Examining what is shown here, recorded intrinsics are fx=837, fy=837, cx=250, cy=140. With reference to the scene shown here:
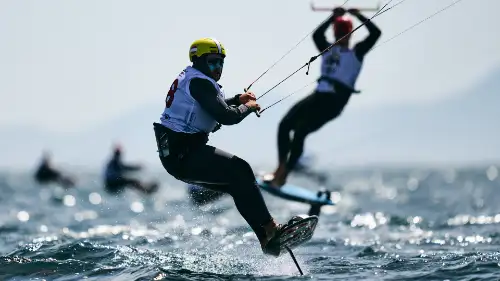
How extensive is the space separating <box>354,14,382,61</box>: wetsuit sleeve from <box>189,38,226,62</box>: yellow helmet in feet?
13.4

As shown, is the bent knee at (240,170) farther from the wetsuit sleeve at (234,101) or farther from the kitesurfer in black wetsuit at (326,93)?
the kitesurfer in black wetsuit at (326,93)

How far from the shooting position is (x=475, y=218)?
19984 millimetres

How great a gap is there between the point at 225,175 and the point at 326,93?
16.3 ft

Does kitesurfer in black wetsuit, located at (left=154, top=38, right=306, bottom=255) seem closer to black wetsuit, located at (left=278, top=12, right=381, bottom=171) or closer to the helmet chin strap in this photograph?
the helmet chin strap

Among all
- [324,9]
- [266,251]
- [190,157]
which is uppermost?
[324,9]

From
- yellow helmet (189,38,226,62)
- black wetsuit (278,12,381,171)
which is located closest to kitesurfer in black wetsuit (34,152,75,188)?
black wetsuit (278,12,381,171)

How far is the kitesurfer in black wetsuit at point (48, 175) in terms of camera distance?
3712 centimetres

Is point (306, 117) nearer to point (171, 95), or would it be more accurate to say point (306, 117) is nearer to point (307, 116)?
point (307, 116)

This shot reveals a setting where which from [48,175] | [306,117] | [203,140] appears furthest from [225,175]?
[48,175]

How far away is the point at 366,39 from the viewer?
13719mm

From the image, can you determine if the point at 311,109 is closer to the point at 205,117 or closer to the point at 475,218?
the point at 205,117

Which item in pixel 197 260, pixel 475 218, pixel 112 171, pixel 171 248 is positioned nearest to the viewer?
pixel 197 260

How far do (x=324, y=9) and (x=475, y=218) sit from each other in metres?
8.56

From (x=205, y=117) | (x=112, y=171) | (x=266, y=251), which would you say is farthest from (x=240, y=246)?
(x=112, y=171)
